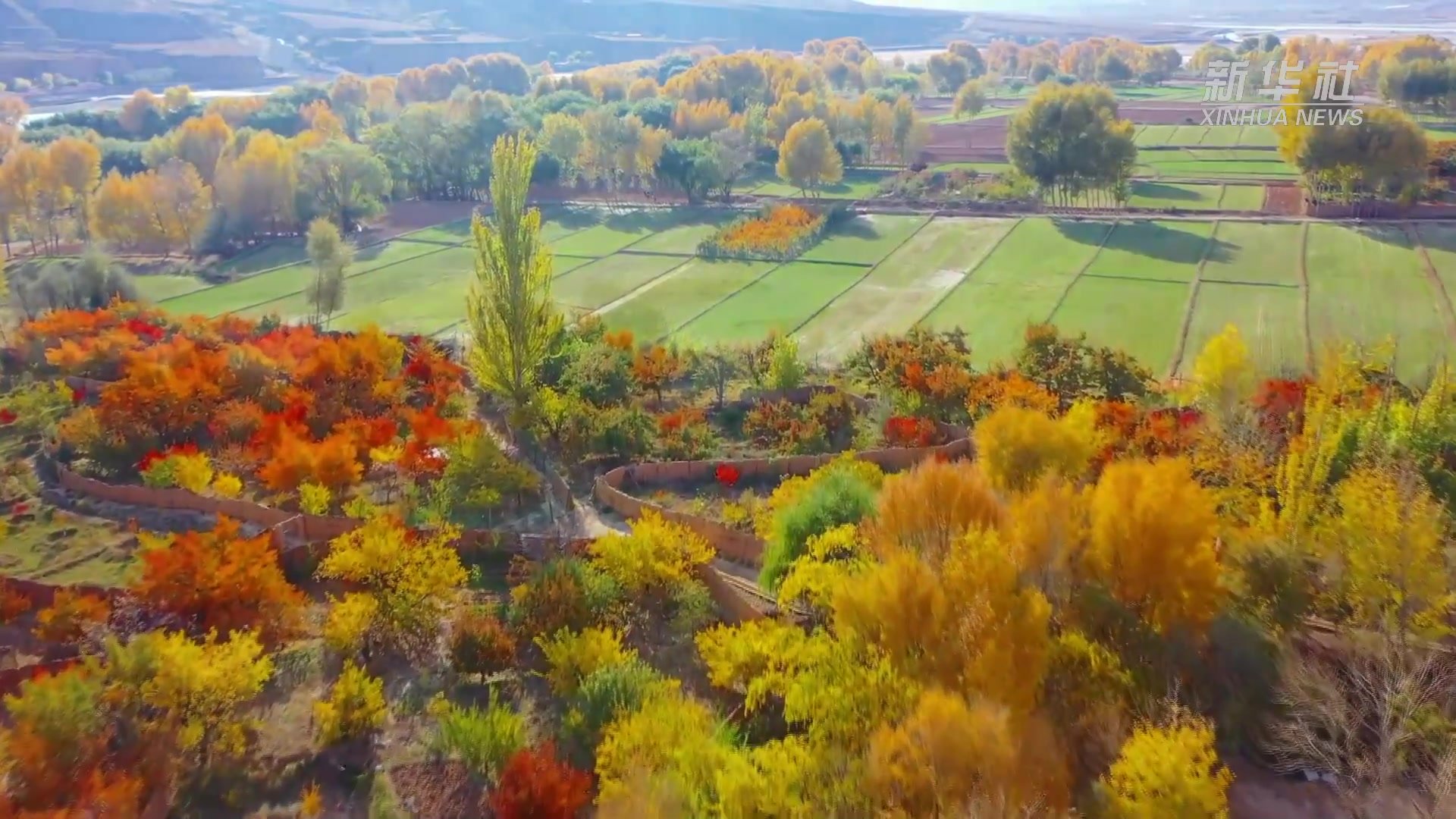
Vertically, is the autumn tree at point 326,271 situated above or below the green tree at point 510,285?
below

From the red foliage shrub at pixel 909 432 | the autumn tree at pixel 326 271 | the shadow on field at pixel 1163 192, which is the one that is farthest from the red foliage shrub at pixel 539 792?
the shadow on field at pixel 1163 192

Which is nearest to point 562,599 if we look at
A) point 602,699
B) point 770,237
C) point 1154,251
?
point 602,699

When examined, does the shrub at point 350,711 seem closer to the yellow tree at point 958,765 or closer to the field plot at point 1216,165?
the yellow tree at point 958,765

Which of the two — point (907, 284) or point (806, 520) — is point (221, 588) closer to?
point (806, 520)

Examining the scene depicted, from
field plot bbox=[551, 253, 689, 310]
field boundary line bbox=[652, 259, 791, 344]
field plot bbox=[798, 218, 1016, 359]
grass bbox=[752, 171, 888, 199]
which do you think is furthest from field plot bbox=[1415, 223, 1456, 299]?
field plot bbox=[551, 253, 689, 310]

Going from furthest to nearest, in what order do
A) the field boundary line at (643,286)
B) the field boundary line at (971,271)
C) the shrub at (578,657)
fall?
1. the field boundary line at (643,286)
2. the field boundary line at (971,271)
3. the shrub at (578,657)

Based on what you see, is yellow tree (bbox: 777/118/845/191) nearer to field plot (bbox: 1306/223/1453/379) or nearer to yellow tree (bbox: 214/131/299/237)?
field plot (bbox: 1306/223/1453/379)

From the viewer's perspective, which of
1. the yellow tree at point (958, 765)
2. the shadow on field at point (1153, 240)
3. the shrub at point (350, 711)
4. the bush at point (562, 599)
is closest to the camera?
the yellow tree at point (958, 765)
